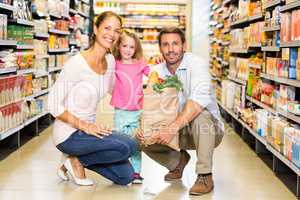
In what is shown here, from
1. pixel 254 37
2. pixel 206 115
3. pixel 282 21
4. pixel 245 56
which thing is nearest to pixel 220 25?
pixel 245 56

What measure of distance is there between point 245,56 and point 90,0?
225 inches

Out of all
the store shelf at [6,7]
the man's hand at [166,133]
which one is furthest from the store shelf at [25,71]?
the man's hand at [166,133]

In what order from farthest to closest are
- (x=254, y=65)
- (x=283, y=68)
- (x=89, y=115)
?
(x=254, y=65) < (x=283, y=68) < (x=89, y=115)

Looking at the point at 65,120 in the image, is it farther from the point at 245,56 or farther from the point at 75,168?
the point at 245,56

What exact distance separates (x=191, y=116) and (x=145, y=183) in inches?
27.8

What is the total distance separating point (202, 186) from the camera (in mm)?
3682

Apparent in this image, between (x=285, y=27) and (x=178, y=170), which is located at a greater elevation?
(x=285, y=27)

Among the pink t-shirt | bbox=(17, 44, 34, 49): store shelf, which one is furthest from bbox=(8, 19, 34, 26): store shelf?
the pink t-shirt

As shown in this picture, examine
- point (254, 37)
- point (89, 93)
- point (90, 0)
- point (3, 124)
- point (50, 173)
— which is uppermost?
point (90, 0)

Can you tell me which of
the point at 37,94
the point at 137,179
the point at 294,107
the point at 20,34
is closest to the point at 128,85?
the point at 137,179

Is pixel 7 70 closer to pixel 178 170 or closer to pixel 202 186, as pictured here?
pixel 178 170

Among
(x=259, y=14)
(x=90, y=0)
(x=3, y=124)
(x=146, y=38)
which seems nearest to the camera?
(x=3, y=124)

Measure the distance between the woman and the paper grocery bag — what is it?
16 cm

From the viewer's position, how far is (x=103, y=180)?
13.3 feet
